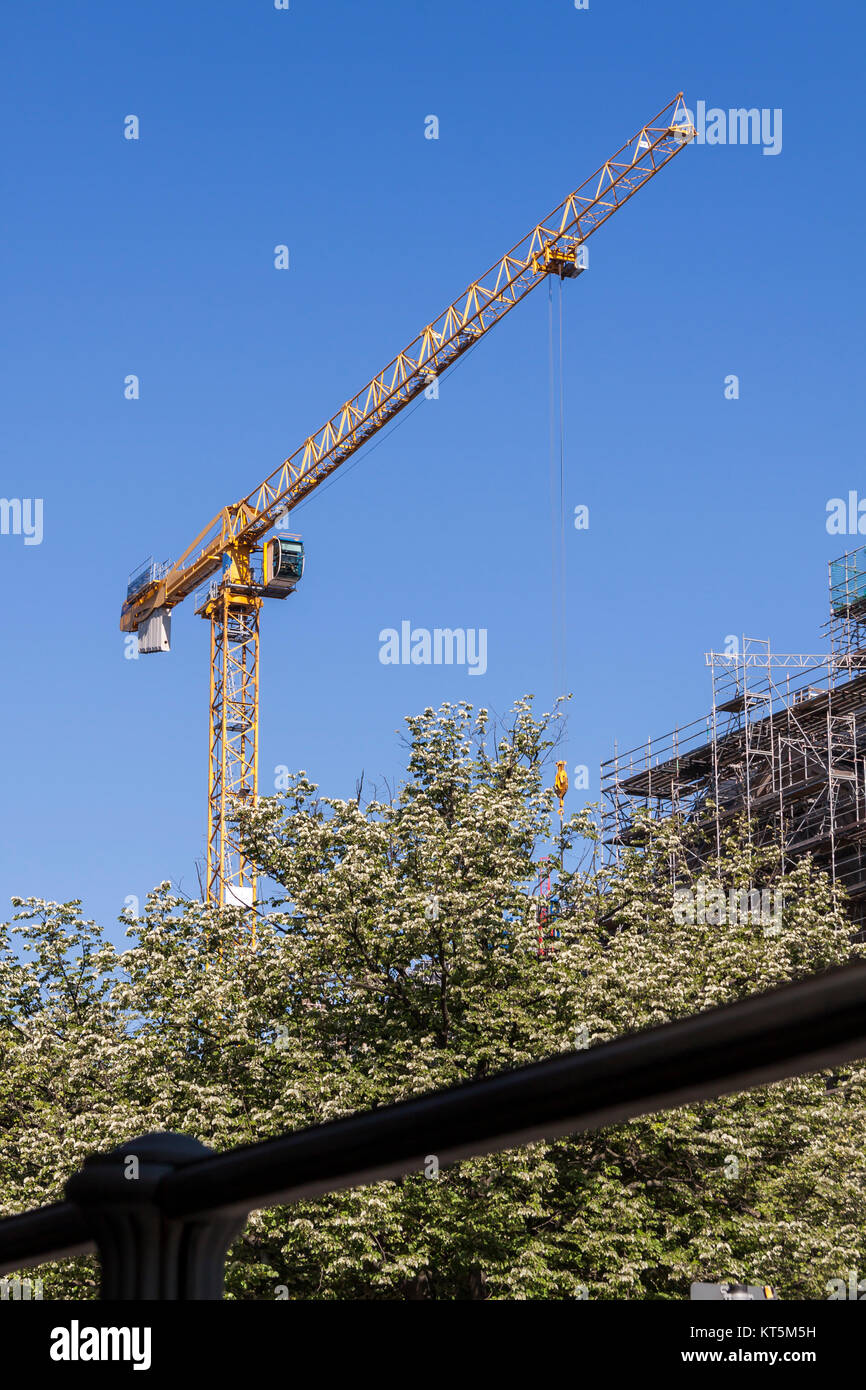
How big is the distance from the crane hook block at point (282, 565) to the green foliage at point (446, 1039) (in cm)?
5040

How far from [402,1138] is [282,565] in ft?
263

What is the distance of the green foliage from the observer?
72.3ft

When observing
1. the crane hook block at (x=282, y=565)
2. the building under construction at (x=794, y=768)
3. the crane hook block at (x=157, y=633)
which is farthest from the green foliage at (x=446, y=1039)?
the crane hook block at (x=157, y=633)

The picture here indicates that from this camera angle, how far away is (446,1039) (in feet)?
83.4

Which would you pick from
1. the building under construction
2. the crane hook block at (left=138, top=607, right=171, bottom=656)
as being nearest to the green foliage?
the building under construction

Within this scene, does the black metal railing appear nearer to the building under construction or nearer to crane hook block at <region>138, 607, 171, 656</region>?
the building under construction

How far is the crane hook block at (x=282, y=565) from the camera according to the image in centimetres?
8075

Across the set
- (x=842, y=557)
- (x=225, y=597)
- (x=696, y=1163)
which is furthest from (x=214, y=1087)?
(x=225, y=597)

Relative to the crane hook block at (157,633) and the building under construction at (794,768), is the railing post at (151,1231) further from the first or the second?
the crane hook block at (157,633)

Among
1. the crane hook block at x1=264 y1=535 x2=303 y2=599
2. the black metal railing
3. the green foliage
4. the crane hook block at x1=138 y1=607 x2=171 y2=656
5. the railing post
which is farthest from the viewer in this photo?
the crane hook block at x1=138 y1=607 x2=171 y2=656

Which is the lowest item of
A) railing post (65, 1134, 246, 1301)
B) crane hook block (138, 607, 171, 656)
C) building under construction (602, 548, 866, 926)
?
railing post (65, 1134, 246, 1301)

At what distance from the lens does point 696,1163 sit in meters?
23.9
